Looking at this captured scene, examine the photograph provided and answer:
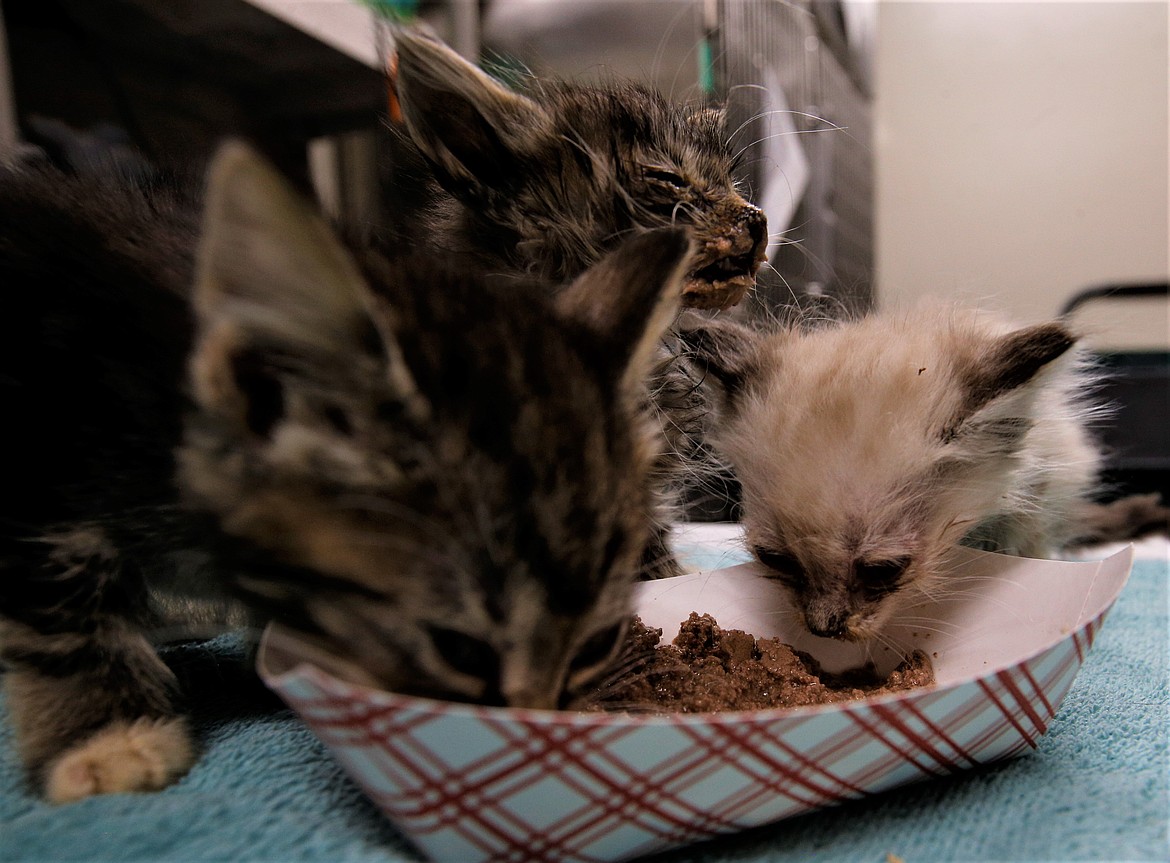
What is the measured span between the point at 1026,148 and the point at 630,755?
4211 mm

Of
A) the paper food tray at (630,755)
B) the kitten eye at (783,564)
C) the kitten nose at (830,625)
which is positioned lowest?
the kitten nose at (830,625)

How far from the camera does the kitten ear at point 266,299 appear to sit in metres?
0.62

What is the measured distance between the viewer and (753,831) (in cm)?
86

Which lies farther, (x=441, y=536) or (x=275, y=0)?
(x=275, y=0)

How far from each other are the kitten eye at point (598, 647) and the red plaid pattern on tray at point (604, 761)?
3.0 inches

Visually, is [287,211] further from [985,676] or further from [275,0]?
[275,0]

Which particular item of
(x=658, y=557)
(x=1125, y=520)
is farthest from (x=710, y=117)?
(x=1125, y=520)

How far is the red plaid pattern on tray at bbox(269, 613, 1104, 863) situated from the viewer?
26.2 inches

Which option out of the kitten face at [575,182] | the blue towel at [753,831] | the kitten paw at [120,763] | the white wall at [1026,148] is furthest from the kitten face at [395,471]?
the white wall at [1026,148]

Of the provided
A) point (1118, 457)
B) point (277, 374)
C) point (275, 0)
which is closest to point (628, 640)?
point (277, 374)

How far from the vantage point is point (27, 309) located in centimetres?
97

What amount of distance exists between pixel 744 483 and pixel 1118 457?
Result: 7.56 ft

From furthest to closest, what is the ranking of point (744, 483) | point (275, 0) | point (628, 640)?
1. point (275, 0)
2. point (744, 483)
3. point (628, 640)

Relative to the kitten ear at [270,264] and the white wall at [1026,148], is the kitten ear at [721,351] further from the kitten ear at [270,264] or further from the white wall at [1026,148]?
the white wall at [1026,148]
